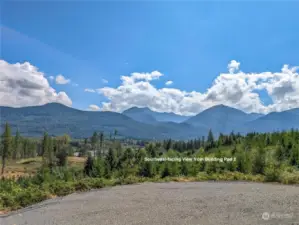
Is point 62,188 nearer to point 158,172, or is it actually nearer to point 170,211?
point 170,211

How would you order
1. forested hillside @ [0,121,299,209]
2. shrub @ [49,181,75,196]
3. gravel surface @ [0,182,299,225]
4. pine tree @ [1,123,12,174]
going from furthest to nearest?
pine tree @ [1,123,12,174]
forested hillside @ [0,121,299,209]
shrub @ [49,181,75,196]
gravel surface @ [0,182,299,225]

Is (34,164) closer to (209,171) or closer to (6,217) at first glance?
(209,171)

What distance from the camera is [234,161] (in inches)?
1131

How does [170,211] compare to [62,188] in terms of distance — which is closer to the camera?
[170,211]

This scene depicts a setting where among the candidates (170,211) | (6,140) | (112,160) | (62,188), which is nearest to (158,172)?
(112,160)

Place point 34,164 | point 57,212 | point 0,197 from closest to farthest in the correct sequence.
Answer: point 57,212 → point 0,197 → point 34,164

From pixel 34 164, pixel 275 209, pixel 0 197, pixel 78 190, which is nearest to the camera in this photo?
pixel 275 209

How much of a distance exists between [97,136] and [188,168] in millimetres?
82873

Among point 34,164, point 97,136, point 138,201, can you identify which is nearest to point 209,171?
point 138,201

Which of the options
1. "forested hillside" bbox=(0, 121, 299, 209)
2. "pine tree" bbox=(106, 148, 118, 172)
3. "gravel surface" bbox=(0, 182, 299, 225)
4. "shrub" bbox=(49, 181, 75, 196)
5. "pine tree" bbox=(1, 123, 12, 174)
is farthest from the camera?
"pine tree" bbox=(1, 123, 12, 174)

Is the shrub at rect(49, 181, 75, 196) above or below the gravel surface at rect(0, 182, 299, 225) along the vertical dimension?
below

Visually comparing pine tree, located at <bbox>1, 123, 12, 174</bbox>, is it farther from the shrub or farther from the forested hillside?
the shrub

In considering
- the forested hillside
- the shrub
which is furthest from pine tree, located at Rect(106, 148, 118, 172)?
the shrub

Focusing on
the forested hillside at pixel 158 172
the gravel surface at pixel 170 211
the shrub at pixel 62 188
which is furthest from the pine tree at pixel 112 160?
the gravel surface at pixel 170 211
